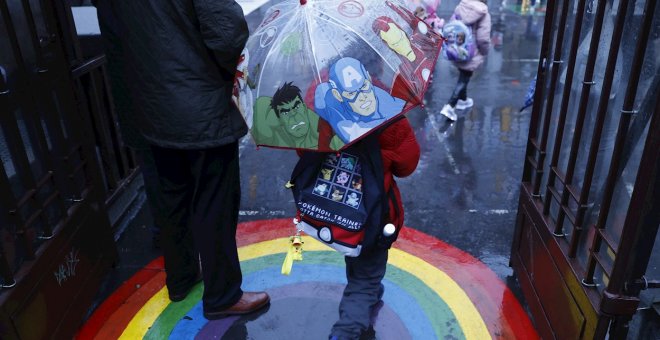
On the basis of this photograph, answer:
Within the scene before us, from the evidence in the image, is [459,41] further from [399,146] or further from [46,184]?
[46,184]

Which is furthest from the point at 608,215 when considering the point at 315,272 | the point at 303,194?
the point at 315,272

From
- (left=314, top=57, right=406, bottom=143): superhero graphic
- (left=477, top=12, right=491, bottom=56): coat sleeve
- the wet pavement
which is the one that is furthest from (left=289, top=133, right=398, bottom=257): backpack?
(left=477, top=12, right=491, bottom=56): coat sleeve

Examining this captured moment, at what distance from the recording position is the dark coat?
2.17 metres

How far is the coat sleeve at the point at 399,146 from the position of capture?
91.7 inches

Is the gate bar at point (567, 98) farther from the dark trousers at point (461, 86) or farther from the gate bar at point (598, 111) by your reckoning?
the dark trousers at point (461, 86)

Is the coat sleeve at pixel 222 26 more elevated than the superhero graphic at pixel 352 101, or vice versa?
the coat sleeve at pixel 222 26

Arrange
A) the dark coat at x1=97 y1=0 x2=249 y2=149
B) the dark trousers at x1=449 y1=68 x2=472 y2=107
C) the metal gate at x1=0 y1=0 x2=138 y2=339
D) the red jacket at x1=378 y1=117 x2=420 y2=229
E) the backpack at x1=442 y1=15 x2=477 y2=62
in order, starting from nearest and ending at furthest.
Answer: the dark coat at x1=97 y1=0 x2=249 y2=149 < the red jacket at x1=378 y1=117 x2=420 y2=229 < the metal gate at x1=0 y1=0 x2=138 y2=339 < the backpack at x1=442 y1=15 x2=477 y2=62 < the dark trousers at x1=449 y1=68 x2=472 y2=107

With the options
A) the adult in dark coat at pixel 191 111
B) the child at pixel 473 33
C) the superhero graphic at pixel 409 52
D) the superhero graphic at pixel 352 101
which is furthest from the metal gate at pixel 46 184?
the child at pixel 473 33

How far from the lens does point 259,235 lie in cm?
380

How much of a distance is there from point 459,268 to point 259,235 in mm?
1415

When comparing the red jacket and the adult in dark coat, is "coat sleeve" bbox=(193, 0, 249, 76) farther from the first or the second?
the red jacket

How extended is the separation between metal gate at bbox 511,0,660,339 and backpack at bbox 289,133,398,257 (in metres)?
0.89

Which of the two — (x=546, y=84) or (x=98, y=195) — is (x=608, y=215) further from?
(x=98, y=195)

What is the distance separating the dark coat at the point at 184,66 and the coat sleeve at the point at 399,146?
0.69 m
